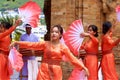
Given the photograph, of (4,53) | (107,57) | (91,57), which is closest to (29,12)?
(4,53)

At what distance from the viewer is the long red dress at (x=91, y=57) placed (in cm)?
1059

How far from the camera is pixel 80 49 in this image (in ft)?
35.7

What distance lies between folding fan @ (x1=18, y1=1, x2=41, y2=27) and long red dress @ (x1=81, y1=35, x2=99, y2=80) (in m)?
1.17

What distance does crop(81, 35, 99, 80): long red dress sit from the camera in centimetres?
1059

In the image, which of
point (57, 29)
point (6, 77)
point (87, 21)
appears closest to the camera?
point (57, 29)

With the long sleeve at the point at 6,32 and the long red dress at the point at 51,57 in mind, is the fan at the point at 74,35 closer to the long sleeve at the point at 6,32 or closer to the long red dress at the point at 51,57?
the long sleeve at the point at 6,32

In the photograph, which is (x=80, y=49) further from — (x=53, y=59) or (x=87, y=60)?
(x=53, y=59)

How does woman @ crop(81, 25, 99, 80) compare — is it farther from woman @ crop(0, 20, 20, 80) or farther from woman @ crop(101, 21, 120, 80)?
woman @ crop(0, 20, 20, 80)

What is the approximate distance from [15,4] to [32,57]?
658 inches

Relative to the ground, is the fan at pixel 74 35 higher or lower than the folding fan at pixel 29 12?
lower

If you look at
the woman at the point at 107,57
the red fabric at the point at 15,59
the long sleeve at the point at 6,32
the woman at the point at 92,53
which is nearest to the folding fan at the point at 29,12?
the long sleeve at the point at 6,32

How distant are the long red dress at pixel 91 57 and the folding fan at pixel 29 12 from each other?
1.17 m

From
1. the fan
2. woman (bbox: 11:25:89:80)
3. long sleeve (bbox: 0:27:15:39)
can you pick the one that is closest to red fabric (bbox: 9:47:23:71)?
long sleeve (bbox: 0:27:15:39)

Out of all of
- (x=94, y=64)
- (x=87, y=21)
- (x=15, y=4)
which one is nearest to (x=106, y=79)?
(x=94, y=64)
